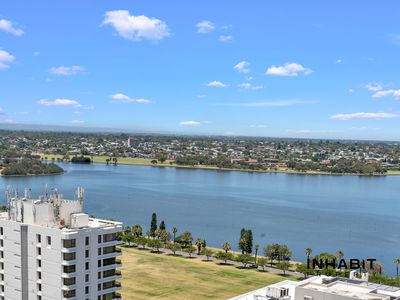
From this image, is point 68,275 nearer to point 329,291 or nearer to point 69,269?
point 69,269

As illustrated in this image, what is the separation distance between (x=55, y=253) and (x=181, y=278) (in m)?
30.7

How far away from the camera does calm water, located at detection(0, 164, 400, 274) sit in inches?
3430

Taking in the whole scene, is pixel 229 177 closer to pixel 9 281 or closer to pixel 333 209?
pixel 333 209

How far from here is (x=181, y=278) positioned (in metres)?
60.0

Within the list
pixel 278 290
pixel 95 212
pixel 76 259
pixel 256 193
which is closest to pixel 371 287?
pixel 278 290

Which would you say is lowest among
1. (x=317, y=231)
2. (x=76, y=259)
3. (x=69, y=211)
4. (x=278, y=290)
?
(x=317, y=231)

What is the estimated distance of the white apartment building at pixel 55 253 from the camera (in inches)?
1232

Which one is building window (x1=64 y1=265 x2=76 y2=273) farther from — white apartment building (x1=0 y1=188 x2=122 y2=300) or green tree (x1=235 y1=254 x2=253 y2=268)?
green tree (x1=235 y1=254 x2=253 y2=268)

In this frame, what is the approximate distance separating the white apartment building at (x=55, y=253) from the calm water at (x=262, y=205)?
48.0 m

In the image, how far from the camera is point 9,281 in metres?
33.6

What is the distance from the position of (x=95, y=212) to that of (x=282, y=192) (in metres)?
62.6

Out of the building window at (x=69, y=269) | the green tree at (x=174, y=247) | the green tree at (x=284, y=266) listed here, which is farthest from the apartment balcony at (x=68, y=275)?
the green tree at (x=174, y=247)

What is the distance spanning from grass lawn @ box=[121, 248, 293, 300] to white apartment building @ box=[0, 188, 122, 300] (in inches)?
798

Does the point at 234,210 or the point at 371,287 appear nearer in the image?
the point at 371,287
